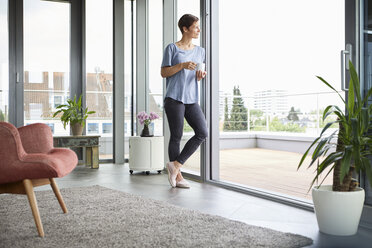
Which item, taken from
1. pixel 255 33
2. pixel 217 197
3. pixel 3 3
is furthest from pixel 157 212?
pixel 255 33

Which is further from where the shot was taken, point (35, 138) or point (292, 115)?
point (292, 115)

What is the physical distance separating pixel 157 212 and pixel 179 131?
3.60 ft

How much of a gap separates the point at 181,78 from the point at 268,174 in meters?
1.67

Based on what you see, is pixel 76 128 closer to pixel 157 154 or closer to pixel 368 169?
pixel 157 154

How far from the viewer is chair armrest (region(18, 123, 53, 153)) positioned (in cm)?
245

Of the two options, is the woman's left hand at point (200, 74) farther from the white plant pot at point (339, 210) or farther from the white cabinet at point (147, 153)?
the white plant pot at point (339, 210)

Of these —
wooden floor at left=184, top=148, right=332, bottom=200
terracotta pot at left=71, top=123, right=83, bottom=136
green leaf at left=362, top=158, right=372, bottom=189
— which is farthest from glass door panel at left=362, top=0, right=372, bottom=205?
terracotta pot at left=71, top=123, right=83, bottom=136

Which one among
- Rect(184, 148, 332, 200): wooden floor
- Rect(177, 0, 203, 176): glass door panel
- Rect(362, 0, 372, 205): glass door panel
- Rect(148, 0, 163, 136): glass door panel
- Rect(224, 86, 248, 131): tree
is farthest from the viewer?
Rect(224, 86, 248, 131): tree

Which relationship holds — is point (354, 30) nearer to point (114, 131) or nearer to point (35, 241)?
point (35, 241)

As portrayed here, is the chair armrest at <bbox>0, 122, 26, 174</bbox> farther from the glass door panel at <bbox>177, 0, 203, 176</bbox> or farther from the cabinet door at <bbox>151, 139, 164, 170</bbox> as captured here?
the cabinet door at <bbox>151, 139, 164, 170</bbox>

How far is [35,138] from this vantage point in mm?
2467

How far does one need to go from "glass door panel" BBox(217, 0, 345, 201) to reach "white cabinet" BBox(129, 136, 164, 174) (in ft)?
5.37

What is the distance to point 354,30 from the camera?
7.68 ft

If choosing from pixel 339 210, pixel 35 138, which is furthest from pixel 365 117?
pixel 35 138
